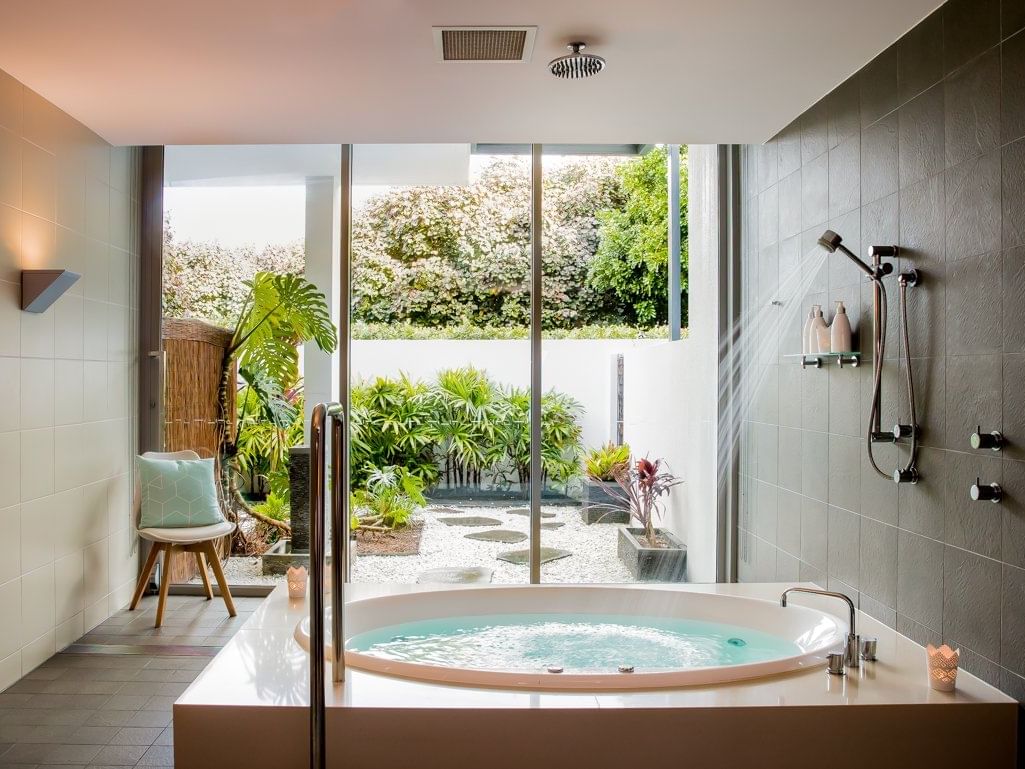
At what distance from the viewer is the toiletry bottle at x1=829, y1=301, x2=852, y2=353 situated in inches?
120

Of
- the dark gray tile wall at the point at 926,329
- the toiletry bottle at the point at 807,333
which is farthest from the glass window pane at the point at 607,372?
the toiletry bottle at the point at 807,333

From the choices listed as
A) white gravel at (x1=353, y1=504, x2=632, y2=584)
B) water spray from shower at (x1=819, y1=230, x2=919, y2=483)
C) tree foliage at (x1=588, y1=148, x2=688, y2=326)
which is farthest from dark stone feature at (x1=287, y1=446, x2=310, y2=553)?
water spray from shower at (x1=819, y1=230, x2=919, y2=483)

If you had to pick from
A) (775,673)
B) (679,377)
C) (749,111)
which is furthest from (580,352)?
(775,673)

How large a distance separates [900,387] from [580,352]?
78.5 inches

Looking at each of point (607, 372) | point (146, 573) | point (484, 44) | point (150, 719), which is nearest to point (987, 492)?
point (484, 44)

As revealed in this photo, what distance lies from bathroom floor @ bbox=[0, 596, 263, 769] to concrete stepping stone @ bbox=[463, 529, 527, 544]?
1.22 m

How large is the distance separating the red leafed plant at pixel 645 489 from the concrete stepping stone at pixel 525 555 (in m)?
0.43

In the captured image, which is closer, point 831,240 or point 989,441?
point 989,441

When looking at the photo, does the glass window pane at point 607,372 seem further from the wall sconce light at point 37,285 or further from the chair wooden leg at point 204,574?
the wall sconce light at point 37,285

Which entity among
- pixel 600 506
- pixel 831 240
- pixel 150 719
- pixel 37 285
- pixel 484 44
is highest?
pixel 484 44

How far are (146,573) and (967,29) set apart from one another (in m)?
4.10

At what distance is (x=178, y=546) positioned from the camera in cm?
409

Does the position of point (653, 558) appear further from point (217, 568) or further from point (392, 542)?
point (217, 568)

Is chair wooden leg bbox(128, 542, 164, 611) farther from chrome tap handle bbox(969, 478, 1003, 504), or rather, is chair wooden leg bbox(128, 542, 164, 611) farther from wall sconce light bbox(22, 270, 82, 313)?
chrome tap handle bbox(969, 478, 1003, 504)
